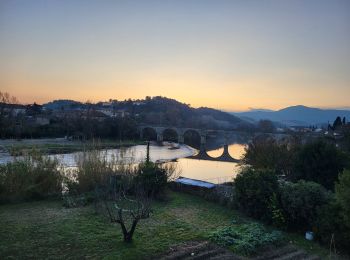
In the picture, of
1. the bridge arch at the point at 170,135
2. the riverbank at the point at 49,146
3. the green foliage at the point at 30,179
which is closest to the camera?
the green foliage at the point at 30,179

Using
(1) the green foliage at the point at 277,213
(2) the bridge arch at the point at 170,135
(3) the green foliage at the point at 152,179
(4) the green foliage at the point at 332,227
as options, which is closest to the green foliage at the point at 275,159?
(3) the green foliage at the point at 152,179

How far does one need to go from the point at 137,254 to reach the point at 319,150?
282 inches

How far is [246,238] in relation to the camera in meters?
6.91

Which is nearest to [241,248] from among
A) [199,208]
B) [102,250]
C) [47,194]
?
[102,250]

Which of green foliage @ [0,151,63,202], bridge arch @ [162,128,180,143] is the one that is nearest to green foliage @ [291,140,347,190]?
green foliage @ [0,151,63,202]

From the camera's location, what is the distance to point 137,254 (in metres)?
6.00

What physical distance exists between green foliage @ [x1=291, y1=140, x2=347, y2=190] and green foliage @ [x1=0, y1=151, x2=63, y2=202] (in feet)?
26.5

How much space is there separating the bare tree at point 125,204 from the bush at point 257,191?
8.69ft

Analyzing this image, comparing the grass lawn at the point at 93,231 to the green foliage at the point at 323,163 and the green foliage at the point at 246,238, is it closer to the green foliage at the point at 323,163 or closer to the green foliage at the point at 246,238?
the green foliage at the point at 246,238

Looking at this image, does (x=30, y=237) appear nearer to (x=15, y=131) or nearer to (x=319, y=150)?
(x=319, y=150)

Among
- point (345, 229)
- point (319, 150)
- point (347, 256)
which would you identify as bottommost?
point (347, 256)

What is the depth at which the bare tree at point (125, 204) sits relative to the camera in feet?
21.4

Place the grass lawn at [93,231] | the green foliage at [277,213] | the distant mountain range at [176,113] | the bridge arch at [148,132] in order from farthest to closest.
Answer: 1. the distant mountain range at [176,113]
2. the bridge arch at [148,132]
3. the green foliage at [277,213]
4. the grass lawn at [93,231]

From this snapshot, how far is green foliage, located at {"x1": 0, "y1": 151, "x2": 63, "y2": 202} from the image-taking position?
10.0 m
